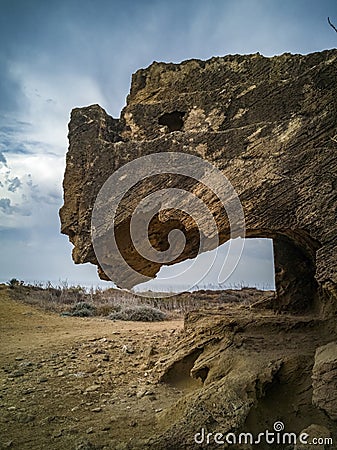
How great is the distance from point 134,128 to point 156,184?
984 millimetres

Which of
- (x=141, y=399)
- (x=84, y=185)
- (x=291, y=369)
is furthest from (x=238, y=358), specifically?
(x=84, y=185)

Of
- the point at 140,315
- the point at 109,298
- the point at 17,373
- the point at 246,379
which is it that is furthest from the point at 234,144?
the point at 109,298

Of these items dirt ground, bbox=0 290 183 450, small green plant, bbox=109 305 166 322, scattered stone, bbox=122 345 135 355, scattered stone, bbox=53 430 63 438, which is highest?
small green plant, bbox=109 305 166 322

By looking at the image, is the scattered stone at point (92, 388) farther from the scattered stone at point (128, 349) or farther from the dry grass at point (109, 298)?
the dry grass at point (109, 298)

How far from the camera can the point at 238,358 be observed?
15.4 feet

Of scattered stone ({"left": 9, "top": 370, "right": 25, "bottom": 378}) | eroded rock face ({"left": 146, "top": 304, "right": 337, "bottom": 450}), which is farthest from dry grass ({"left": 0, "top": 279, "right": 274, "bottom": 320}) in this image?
eroded rock face ({"left": 146, "top": 304, "right": 337, "bottom": 450})

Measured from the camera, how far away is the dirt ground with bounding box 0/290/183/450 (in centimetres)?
395

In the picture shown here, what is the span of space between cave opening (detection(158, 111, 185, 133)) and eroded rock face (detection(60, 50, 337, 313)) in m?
0.01

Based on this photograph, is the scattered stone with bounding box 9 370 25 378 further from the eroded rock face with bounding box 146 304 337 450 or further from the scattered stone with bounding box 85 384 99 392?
the eroded rock face with bounding box 146 304 337 450

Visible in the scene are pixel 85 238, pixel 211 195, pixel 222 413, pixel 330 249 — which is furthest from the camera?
pixel 85 238

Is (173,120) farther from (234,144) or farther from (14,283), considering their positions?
(14,283)

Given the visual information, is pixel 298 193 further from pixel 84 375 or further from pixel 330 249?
pixel 84 375

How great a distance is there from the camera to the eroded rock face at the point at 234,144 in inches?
171

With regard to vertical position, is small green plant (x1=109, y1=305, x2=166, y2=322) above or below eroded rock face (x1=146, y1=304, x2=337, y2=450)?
above
